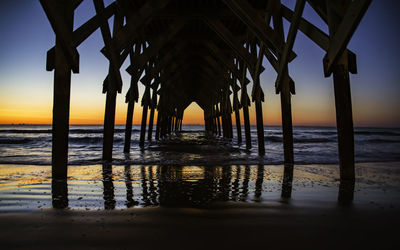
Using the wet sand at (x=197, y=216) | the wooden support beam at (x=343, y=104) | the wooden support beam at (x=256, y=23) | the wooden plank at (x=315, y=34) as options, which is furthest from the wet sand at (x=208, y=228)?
the wooden support beam at (x=256, y=23)

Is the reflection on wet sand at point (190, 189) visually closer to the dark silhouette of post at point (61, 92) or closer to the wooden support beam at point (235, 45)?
the dark silhouette of post at point (61, 92)

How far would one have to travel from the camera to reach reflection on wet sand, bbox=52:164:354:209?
209 centimetres

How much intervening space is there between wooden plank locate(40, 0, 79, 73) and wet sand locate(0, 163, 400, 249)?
4.72ft

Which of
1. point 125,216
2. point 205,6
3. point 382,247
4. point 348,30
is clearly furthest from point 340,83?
point 205,6

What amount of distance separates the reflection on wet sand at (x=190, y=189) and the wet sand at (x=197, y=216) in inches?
0.4

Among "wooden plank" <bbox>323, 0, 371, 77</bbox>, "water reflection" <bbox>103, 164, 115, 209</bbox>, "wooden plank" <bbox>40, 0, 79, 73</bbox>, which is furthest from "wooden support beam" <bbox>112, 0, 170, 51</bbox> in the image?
"wooden plank" <bbox>323, 0, 371, 77</bbox>

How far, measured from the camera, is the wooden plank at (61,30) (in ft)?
8.58

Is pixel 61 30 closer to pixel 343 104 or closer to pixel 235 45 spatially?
pixel 343 104

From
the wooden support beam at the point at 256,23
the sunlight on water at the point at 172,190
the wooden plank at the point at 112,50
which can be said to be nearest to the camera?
the sunlight on water at the point at 172,190

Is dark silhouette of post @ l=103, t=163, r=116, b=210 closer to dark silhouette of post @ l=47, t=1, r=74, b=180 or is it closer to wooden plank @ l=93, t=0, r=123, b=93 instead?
dark silhouette of post @ l=47, t=1, r=74, b=180

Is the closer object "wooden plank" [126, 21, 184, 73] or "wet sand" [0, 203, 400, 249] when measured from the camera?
"wet sand" [0, 203, 400, 249]

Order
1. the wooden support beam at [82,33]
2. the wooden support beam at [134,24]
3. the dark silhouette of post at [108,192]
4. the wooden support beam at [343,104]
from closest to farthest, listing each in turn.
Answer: the dark silhouette of post at [108,192], the wooden support beam at [343,104], the wooden support beam at [82,33], the wooden support beam at [134,24]

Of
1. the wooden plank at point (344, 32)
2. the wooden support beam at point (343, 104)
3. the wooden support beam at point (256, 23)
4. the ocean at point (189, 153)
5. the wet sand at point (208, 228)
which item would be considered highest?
the wooden support beam at point (256, 23)

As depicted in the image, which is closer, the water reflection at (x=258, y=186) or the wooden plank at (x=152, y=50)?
the water reflection at (x=258, y=186)
